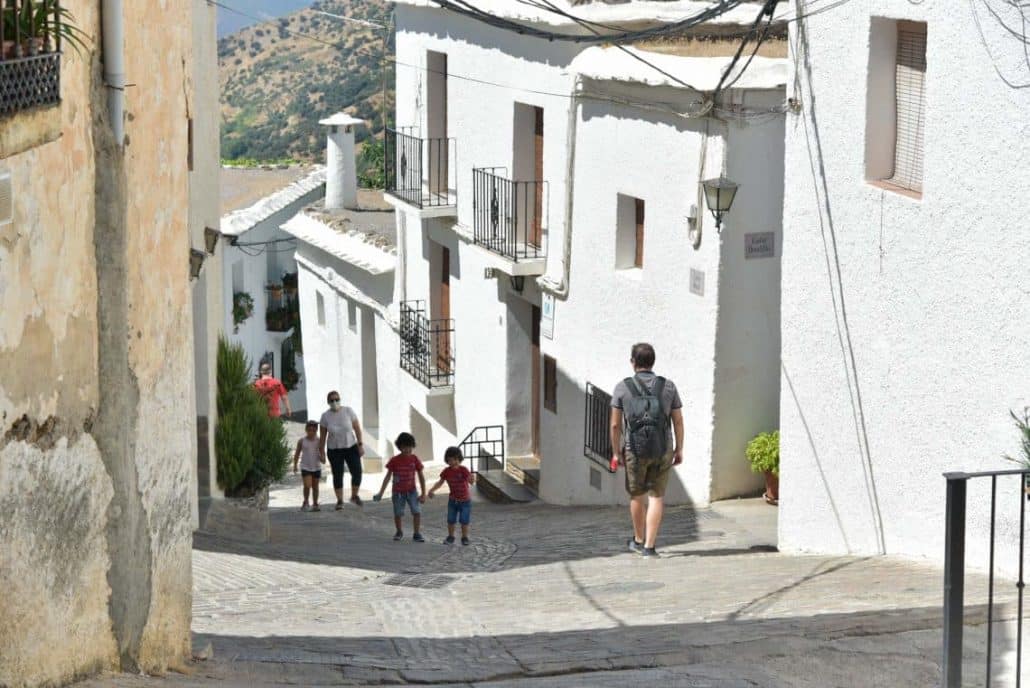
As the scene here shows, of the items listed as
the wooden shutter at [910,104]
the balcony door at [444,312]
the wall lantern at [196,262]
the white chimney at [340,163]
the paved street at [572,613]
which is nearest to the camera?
the paved street at [572,613]

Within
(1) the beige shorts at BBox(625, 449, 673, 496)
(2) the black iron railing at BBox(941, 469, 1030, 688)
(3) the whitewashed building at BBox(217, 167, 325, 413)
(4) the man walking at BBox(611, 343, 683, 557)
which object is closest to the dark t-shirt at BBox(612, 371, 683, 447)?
(4) the man walking at BBox(611, 343, 683, 557)

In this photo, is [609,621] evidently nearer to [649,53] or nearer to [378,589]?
[378,589]

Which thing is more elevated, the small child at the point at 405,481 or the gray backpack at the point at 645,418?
the gray backpack at the point at 645,418

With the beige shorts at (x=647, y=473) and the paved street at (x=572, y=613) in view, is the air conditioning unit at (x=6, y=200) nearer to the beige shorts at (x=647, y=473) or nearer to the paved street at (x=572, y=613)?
the paved street at (x=572, y=613)

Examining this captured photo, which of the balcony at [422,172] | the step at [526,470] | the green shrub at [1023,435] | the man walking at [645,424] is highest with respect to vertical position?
the balcony at [422,172]

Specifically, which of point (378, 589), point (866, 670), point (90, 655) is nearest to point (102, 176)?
point (90, 655)

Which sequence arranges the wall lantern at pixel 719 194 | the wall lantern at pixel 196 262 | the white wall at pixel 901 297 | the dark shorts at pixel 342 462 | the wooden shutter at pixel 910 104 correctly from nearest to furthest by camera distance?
the white wall at pixel 901 297 → the wooden shutter at pixel 910 104 → the wall lantern at pixel 196 262 → the wall lantern at pixel 719 194 → the dark shorts at pixel 342 462

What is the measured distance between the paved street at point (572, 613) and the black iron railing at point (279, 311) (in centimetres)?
2544

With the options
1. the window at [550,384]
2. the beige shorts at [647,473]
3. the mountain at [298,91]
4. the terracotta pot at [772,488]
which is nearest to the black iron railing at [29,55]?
the beige shorts at [647,473]

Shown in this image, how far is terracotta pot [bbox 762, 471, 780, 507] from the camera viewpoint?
46.2ft

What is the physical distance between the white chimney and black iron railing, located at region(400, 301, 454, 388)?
630 cm

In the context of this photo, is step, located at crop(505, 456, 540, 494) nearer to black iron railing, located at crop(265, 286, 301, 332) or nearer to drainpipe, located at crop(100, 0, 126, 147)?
drainpipe, located at crop(100, 0, 126, 147)

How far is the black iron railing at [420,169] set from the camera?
2122 centimetres

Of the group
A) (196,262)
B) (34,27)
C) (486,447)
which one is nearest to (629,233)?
(196,262)
